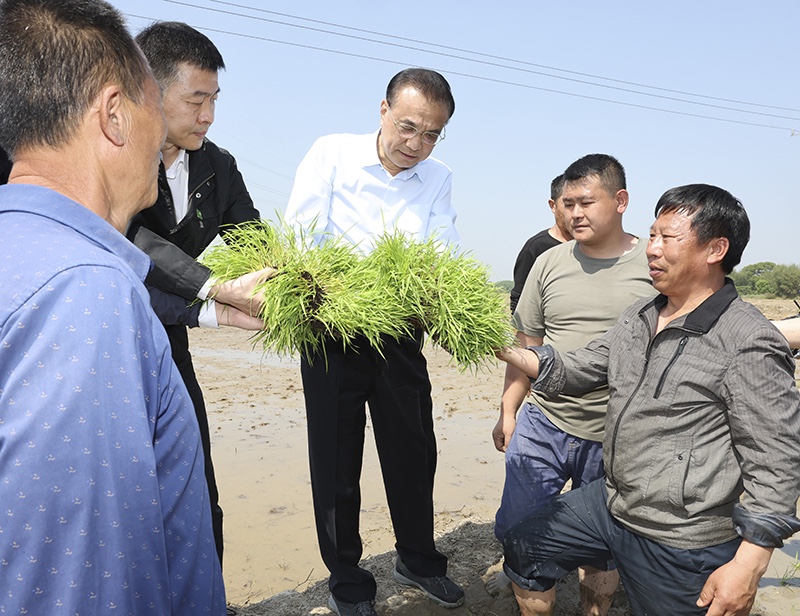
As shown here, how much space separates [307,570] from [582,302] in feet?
7.72

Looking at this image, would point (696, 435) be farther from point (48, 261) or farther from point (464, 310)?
point (48, 261)

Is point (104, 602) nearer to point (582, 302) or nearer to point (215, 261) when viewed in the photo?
point (215, 261)

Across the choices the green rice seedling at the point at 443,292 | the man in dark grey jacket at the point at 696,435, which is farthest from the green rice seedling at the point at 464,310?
the man in dark grey jacket at the point at 696,435

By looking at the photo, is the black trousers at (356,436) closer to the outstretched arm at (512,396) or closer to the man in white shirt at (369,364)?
the man in white shirt at (369,364)

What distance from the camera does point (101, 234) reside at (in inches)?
47.8

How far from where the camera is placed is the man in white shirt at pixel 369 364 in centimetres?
322

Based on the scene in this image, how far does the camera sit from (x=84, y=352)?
105 cm

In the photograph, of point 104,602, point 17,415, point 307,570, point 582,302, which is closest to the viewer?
point 17,415

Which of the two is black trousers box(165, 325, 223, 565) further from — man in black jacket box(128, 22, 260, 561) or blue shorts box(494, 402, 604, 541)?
blue shorts box(494, 402, 604, 541)

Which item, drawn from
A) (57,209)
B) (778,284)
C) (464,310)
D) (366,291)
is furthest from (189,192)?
(778,284)

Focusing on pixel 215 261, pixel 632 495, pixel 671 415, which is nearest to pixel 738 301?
pixel 671 415

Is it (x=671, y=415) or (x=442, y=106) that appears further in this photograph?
(x=442, y=106)

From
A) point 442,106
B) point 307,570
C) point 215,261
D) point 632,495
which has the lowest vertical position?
point 307,570

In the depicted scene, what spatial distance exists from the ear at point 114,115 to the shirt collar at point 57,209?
159 millimetres
